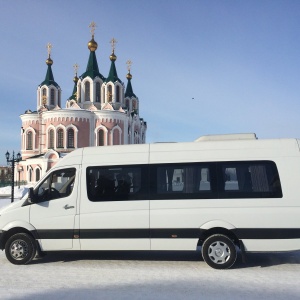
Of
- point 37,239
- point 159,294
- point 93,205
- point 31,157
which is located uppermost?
point 31,157

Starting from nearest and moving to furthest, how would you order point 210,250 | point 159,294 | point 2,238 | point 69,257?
1. point 159,294
2. point 210,250
3. point 2,238
4. point 69,257

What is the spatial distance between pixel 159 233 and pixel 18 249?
284cm

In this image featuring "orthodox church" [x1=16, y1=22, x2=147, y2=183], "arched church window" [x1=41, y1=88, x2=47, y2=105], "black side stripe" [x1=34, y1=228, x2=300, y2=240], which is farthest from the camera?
"arched church window" [x1=41, y1=88, x2=47, y2=105]

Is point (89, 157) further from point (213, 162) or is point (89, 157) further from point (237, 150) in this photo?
point (237, 150)

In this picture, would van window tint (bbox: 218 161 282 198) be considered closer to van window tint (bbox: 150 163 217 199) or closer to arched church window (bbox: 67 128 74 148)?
van window tint (bbox: 150 163 217 199)

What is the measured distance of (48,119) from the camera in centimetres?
4631

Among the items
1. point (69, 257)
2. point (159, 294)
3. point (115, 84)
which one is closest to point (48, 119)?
point (115, 84)

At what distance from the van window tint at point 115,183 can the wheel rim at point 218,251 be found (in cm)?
163

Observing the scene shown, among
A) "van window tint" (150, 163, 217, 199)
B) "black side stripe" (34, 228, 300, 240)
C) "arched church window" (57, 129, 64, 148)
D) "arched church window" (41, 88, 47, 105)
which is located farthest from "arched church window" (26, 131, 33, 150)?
"van window tint" (150, 163, 217, 199)

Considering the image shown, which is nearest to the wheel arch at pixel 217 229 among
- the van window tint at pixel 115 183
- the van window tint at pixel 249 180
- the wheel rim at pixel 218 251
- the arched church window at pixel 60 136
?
the wheel rim at pixel 218 251

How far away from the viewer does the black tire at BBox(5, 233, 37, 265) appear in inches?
274

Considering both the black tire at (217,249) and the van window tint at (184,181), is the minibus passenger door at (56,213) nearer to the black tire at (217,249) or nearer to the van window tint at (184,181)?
the van window tint at (184,181)

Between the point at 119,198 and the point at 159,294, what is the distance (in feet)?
7.25

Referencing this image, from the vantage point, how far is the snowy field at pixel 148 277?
5.14 m
